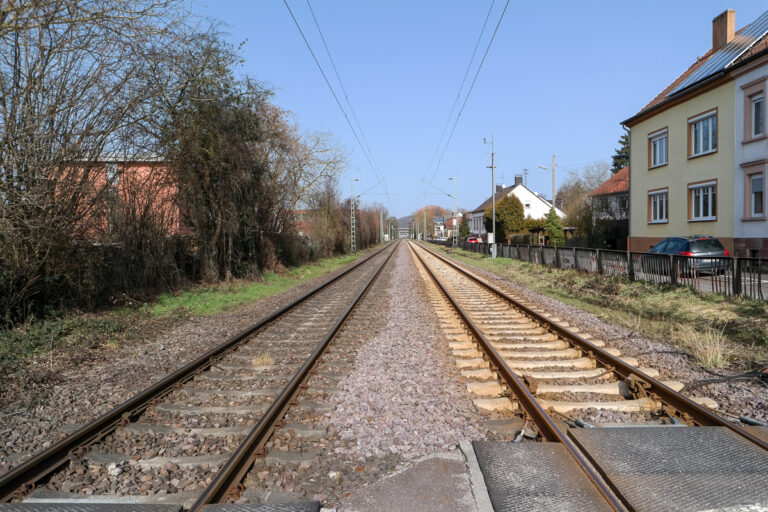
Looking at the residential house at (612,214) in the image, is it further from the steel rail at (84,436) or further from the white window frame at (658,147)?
the steel rail at (84,436)

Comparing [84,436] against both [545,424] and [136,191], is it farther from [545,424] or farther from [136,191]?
[136,191]

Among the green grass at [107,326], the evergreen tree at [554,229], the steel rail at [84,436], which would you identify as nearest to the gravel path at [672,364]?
the steel rail at [84,436]

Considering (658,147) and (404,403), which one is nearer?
(404,403)

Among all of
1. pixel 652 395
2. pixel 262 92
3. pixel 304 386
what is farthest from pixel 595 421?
pixel 262 92

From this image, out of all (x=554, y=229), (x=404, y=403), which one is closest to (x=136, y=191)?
(x=404, y=403)

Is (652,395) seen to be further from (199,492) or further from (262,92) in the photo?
(262,92)

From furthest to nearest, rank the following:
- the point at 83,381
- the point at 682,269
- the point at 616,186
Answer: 1. the point at 616,186
2. the point at 682,269
3. the point at 83,381

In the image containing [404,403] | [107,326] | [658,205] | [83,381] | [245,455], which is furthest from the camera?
[658,205]

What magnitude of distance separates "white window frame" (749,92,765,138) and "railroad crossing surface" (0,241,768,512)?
19524mm

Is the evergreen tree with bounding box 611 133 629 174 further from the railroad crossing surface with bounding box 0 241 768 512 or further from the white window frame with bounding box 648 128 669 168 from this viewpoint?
the railroad crossing surface with bounding box 0 241 768 512

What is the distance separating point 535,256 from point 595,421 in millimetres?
22483

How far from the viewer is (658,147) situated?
90.6 ft

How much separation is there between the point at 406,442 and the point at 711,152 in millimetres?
25142

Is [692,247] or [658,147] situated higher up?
[658,147]
